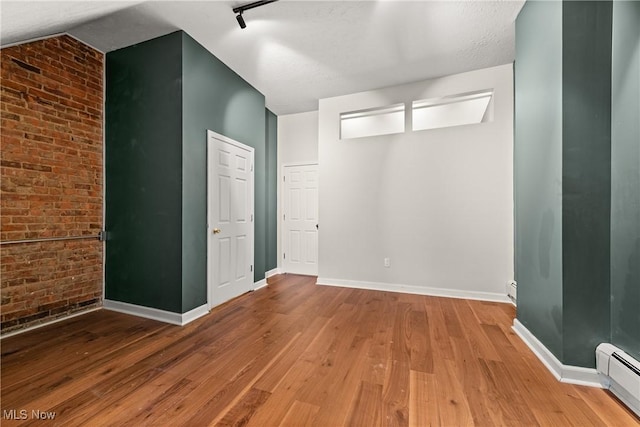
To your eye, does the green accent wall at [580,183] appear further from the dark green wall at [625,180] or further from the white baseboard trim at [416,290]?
the white baseboard trim at [416,290]

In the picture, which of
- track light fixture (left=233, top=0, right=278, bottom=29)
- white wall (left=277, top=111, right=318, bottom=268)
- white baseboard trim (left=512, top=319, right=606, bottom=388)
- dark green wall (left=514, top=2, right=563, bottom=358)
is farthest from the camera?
white wall (left=277, top=111, right=318, bottom=268)

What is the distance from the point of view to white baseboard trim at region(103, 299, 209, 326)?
2773mm

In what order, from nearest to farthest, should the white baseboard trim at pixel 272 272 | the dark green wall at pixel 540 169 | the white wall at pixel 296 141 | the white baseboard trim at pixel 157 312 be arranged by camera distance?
1. the dark green wall at pixel 540 169
2. the white baseboard trim at pixel 157 312
3. the white baseboard trim at pixel 272 272
4. the white wall at pixel 296 141

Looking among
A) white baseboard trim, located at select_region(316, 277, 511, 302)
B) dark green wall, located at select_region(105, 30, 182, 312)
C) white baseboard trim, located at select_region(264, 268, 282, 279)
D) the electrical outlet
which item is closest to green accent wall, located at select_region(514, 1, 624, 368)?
the electrical outlet

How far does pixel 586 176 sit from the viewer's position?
1812 millimetres

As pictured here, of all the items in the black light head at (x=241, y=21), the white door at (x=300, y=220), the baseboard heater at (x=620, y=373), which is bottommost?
the baseboard heater at (x=620, y=373)

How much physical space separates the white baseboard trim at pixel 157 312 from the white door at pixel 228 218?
225mm

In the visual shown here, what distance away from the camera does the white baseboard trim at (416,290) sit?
348 cm

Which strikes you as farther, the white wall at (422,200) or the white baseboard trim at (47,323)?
the white wall at (422,200)

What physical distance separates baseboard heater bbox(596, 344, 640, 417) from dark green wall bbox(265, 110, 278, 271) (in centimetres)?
426

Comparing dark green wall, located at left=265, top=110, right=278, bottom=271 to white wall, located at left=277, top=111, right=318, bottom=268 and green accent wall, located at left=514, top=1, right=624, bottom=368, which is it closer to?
white wall, located at left=277, top=111, right=318, bottom=268

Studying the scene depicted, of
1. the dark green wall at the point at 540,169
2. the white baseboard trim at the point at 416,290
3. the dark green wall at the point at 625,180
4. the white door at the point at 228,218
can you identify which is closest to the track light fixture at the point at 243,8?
the white door at the point at 228,218

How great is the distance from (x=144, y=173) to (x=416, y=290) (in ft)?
12.8

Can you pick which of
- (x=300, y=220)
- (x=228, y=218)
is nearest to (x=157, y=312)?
(x=228, y=218)
